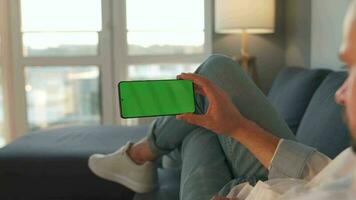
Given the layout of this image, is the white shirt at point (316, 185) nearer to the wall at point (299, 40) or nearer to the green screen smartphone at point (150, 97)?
the green screen smartphone at point (150, 97)

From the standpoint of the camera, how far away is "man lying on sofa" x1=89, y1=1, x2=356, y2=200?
3.11 feet

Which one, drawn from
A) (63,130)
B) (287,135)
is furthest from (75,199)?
(287,135)

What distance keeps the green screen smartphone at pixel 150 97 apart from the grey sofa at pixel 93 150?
47 cm

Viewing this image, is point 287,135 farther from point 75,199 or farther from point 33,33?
point 33,33

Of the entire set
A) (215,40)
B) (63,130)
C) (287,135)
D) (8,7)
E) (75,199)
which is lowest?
(75,199)

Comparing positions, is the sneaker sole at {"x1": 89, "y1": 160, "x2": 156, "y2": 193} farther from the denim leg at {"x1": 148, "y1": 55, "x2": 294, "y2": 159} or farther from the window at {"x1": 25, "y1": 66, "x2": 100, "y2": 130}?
the window at {"x1": 25, "y1": 66, "x2": 100, "y2": 130}

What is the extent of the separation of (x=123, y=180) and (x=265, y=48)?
1882 millimetres

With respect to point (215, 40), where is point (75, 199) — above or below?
below

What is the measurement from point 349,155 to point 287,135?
0.49 m

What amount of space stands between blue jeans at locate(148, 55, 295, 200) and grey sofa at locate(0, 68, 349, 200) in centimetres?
19

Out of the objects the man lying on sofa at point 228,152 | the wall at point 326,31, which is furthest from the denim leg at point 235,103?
the wall at point 326,31

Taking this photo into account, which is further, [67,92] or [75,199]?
[67,92]

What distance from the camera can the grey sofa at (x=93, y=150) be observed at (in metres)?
1.44

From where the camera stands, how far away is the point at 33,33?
3045mm
